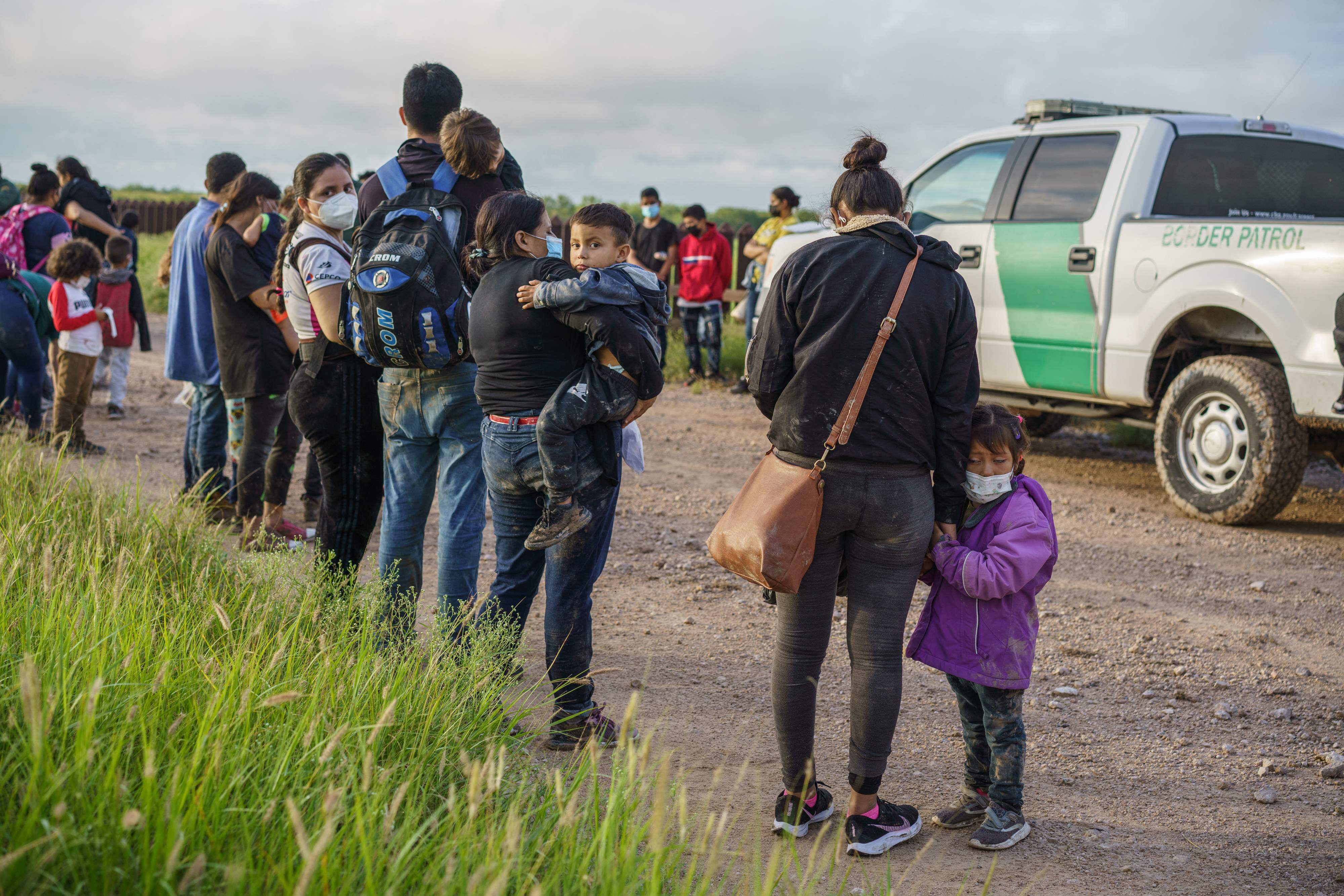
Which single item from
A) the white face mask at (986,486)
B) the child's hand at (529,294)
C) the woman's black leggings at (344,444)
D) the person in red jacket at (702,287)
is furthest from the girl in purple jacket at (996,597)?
the person in red jacket at (702,287)

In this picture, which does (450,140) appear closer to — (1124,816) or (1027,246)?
(1124,816)

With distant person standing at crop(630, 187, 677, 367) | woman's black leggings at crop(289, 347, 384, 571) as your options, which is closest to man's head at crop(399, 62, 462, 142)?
woman's black leggings at crop(289, 347, 384, 571)

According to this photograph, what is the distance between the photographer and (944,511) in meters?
3.25

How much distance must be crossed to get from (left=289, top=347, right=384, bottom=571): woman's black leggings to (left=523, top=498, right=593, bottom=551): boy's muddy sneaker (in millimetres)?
782

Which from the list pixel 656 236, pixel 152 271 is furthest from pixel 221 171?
pixel 152 271

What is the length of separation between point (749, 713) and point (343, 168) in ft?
8.93

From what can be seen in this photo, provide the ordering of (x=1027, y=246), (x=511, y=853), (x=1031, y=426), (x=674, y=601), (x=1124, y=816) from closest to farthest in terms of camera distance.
→ (x=511, y=853)
(x=1124, y=816)
(x=674, y=601)
(x=1027, y=246)
(x=1031, y=426)

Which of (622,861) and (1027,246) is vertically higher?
(1027,246)

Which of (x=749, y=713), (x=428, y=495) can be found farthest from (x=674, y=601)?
(x=428, y=495)

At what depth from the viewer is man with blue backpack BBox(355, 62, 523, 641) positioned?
3.70m

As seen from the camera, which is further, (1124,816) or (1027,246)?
(1027,246)

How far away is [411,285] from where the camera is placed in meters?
3.66

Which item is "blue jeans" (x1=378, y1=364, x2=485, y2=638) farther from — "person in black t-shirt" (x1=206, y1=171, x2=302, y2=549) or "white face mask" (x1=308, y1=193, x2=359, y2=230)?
"person in black t-shirt" (x1=206, y1=171, x2=302, y2=549)

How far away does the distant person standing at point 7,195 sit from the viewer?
465 inches
